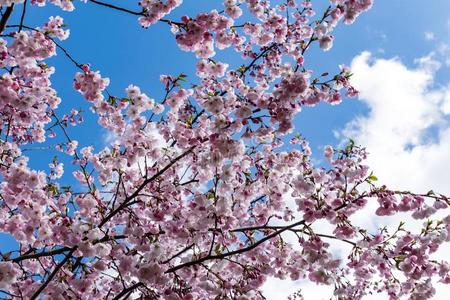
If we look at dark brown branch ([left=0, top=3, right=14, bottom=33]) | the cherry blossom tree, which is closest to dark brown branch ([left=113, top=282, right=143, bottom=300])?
the cherry blossom tree

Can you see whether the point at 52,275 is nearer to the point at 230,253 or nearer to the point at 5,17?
the point at 230,253

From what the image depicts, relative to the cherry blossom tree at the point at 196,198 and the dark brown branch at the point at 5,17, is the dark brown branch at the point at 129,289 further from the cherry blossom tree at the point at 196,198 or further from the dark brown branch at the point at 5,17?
the dark brown branch at the point at 5,17

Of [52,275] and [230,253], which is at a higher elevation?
[230,253]

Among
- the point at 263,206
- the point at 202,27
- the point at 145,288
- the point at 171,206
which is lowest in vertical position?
the point at 145,288

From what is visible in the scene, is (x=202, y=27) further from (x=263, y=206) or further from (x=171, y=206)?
(x=263, y=206)

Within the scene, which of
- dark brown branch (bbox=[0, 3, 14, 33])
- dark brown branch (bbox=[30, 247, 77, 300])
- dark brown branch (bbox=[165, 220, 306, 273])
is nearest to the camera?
dark brown branch (bbox=[0, 3, 14, 33])

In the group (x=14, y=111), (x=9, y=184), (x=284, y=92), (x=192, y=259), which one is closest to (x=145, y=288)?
(x=192, y=259)

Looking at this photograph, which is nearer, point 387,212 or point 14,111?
point 387,212

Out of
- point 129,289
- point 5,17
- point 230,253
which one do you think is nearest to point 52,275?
point 129,289

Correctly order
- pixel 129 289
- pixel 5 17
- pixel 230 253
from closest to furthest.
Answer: pixel 5 17, pixel 230 253, pixel 129 289

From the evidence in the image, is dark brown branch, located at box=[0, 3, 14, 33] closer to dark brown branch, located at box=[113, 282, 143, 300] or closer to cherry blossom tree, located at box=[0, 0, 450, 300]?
cherry blossom tree, located at box=[0, 0, 450, 300]

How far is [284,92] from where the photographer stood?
19.0 ft

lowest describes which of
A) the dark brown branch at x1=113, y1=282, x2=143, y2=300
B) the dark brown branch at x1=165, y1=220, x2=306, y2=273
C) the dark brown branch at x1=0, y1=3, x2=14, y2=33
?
the dark brown branch at x1=113, y1=282, x2=143, y2=300

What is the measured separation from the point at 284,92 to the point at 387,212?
2560 millimetres
